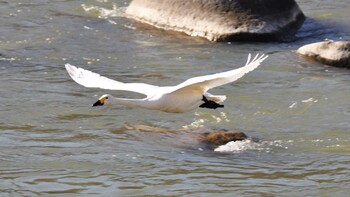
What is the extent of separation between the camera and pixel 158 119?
1038 cm

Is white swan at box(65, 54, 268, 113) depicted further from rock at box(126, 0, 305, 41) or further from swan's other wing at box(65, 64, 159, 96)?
rock at box(126, 0, 305, 41)

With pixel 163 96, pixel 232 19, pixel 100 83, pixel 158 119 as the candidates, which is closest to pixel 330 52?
pixel 232 19

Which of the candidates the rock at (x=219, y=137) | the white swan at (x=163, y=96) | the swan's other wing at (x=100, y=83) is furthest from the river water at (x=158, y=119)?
the swan's other wing at (x=100, y=83)

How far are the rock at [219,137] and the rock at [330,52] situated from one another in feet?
13.2

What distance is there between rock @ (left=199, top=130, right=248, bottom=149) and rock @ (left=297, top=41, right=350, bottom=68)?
4027mm

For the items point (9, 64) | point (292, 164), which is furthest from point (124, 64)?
point (292, 164)

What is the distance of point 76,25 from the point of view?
15875 mm

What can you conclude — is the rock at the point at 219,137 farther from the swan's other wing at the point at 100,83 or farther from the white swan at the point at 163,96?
the swan's other wing at the point at 100,83

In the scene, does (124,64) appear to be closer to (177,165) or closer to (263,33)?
(263,33)

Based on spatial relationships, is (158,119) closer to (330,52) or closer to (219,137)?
(219,137)

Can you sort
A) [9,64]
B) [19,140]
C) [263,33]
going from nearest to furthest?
1. [19,140]
2. [9,64]
3. [263,33]

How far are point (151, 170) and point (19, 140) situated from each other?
1650mm

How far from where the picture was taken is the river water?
7.94 metres

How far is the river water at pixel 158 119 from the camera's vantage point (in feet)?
26.0
